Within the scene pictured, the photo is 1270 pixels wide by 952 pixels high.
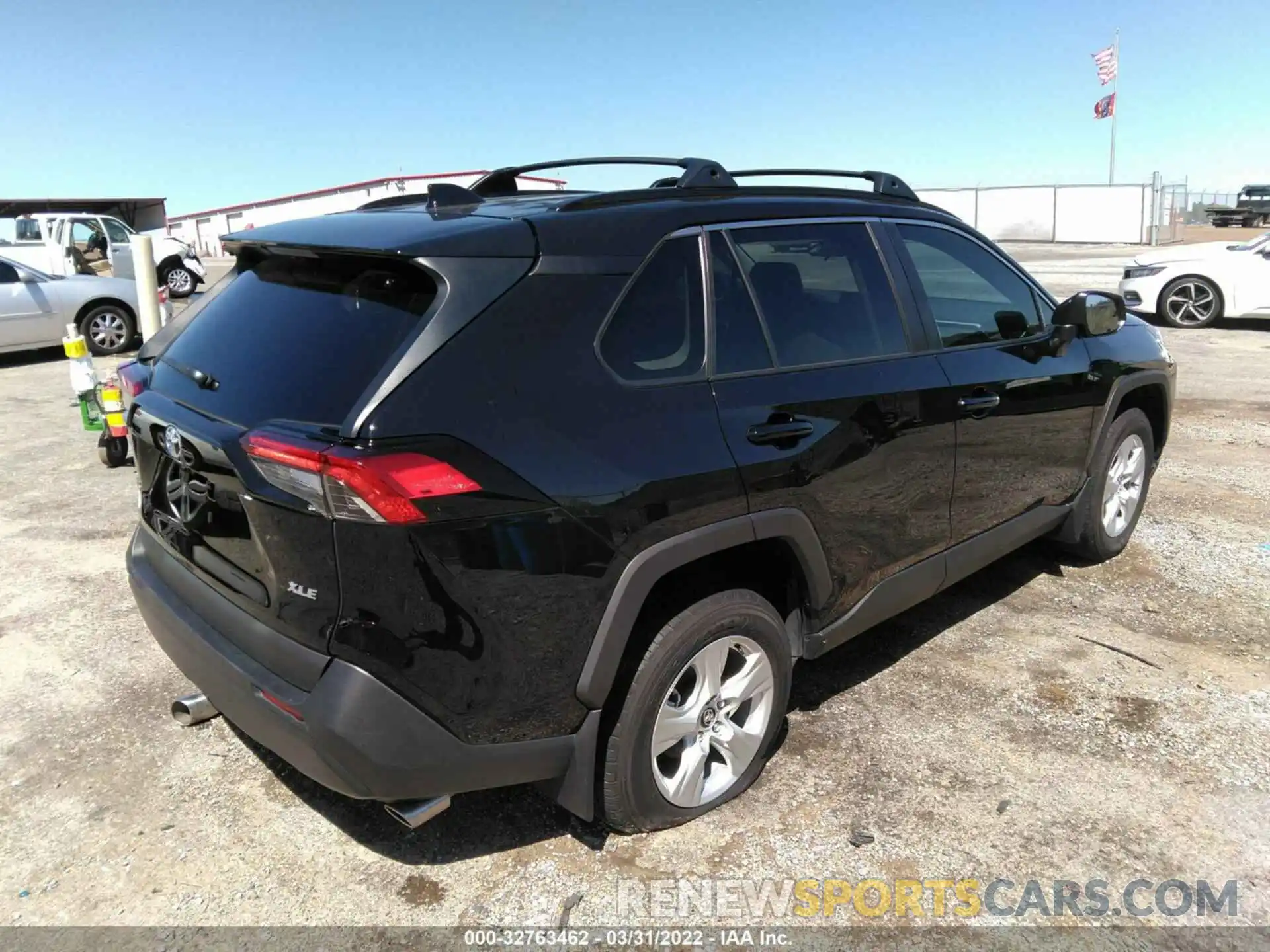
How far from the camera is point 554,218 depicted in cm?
244

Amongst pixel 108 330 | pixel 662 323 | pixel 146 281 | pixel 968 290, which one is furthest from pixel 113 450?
pixel 108 330

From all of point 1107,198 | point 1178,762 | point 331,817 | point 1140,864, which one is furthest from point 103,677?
point 1107,198

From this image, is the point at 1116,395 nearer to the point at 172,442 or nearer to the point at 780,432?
the point at 780,432

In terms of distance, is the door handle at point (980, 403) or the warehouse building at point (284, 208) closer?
the door handle at point (980, 403)

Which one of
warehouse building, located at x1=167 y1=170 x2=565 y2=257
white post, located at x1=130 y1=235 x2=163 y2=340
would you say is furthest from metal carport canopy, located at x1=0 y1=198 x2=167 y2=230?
white post, located at x1=130 y1=235 x2=163 y2=340

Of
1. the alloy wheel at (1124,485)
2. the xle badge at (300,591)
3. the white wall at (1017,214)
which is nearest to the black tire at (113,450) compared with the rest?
the xle badge at (300,591)

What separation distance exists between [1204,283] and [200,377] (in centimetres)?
1404

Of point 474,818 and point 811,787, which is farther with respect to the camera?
point 811,787

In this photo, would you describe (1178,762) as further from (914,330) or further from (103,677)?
(103,677)

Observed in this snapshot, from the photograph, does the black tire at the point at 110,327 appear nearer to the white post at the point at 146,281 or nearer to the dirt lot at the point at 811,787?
the white post at the point at 146,281

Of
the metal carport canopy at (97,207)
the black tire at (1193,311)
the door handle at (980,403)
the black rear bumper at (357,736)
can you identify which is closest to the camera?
the black rear bumper at (357,736)

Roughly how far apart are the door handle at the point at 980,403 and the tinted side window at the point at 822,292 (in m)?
0.37

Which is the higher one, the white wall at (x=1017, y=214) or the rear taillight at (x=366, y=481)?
the white wall at (x=1017, y=214)

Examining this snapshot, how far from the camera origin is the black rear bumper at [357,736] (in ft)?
6.95
